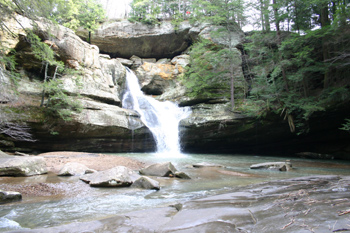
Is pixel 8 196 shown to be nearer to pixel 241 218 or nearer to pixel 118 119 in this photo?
pixel 241 218

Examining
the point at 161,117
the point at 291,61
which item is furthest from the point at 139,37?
the point at 291,61

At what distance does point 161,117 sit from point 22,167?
1285 centimetres

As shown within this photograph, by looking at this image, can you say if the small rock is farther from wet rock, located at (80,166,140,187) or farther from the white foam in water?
wet rock, located at (80,166,140,187)

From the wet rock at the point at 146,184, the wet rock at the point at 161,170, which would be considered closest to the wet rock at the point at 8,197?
the wet rock at the point at 146,184

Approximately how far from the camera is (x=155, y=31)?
87.0 ft

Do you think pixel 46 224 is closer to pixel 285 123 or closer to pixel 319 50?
pixel 285 123

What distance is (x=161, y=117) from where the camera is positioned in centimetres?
1875

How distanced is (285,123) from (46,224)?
17.8 metres

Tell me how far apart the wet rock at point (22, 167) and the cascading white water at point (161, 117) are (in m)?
10.7

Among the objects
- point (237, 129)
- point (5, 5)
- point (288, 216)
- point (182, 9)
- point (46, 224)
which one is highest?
point (182, 9)

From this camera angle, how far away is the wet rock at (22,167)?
20.6ft

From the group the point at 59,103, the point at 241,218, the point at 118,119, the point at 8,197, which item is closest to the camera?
the point at 241,218

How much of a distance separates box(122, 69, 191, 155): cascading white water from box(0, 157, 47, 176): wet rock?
1068 centimetres

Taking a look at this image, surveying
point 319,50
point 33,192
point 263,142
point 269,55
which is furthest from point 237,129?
point 33,192
